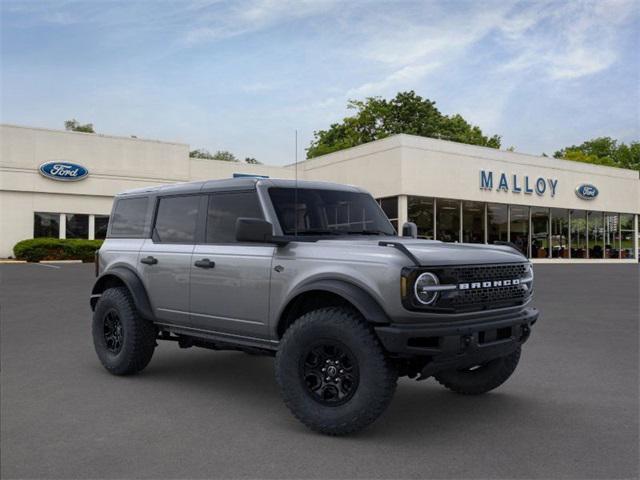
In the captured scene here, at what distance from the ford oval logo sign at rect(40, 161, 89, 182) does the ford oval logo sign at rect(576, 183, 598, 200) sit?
110 feet

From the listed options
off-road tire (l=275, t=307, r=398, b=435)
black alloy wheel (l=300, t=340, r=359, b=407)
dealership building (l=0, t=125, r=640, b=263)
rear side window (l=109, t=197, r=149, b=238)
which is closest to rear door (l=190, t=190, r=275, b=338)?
off-road tire (l=275, t=307, r=398, b=435)

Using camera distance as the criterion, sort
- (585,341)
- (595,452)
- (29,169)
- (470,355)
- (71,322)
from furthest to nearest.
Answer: (29,169), (71,322), (585,341), (470,355), (595,452)

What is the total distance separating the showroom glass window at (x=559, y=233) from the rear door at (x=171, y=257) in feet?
132

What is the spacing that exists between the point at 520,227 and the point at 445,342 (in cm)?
3920

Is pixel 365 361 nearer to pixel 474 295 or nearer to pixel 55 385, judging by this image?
pixel 474 295

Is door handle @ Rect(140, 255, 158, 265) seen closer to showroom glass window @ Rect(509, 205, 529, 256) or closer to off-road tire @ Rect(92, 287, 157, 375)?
off-road tire @ Rect(92, 287, 157, 375)

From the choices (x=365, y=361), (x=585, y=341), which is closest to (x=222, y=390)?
(x=365, y=361)

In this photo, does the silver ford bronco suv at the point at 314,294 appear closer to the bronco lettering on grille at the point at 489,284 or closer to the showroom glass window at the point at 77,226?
the bronco lettering on grille at the point at 489,284

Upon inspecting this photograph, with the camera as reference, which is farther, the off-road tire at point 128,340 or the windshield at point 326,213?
the off-road tire at point 128,340

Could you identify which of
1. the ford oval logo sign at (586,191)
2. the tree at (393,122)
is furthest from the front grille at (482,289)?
the tree at (393,122)

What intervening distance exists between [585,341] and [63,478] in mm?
7228

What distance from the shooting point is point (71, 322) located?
402 inches

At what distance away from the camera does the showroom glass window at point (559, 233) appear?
42906mm

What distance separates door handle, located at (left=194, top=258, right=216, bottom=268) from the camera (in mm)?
5566
